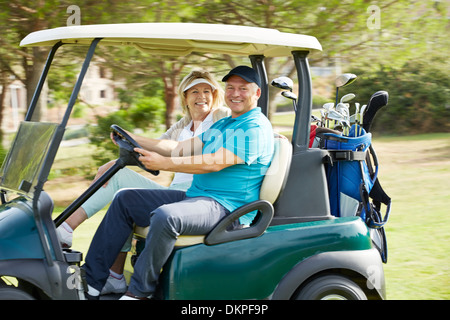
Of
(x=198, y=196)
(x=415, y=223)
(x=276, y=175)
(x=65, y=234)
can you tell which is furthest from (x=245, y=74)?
(x=415, y=223)

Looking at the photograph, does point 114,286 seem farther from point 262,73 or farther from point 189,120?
point 262,73

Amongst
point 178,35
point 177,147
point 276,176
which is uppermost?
point 178,35

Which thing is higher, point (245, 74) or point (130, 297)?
point (245, 74)

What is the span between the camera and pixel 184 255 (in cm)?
278

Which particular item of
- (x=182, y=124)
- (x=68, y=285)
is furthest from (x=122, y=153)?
(x=182, y=124)

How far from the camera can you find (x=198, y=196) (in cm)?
303

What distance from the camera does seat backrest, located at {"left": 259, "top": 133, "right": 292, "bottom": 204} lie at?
293 centimetres

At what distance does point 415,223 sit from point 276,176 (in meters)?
3.64

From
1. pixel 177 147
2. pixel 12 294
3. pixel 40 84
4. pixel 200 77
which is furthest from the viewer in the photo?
pixel 200 77

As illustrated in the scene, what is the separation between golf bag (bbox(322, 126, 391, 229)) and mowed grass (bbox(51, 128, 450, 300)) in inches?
32.9

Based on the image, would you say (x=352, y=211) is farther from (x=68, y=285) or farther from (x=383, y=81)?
(x=383, y=81)

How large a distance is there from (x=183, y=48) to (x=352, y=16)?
4.67 m

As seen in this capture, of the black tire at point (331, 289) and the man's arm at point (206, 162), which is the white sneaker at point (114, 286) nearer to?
the man's arm at point (206, 162)

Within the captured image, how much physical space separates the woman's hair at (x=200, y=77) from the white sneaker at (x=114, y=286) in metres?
1.43
